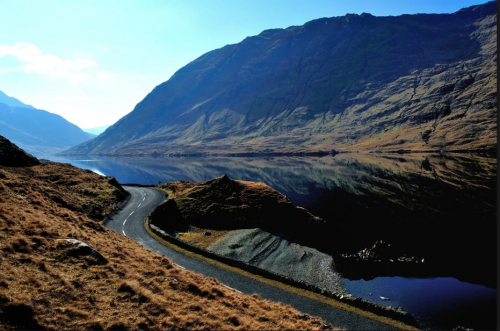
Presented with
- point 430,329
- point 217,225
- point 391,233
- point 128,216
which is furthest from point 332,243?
point 128,216

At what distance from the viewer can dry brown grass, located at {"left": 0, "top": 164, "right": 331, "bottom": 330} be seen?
579 inches

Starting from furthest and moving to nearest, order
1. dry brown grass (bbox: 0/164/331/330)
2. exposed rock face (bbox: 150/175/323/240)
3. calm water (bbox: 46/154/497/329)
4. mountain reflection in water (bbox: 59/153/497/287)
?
exposed rock face (bbox: 150/175/323/240)
mountain reflection in water (bbox: 59/153/497/287)
calm water (bbox: 46/154/497/329)
dry brown grass (bbox: 0/164/331/330)

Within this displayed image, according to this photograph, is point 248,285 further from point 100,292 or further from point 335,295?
point 100,292

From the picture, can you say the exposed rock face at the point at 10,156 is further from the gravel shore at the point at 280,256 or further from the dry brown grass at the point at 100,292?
the gravel shore at the point at 280,256

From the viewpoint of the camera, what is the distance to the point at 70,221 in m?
31.0

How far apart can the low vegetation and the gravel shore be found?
707 inches

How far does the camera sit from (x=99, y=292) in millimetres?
17781

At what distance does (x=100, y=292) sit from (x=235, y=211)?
134 feet

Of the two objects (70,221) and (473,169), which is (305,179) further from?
(70,221)

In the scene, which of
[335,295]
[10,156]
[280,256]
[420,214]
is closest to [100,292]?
[335,295]

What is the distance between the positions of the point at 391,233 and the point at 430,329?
106 ft

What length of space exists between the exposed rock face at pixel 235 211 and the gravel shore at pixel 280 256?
3809 mm

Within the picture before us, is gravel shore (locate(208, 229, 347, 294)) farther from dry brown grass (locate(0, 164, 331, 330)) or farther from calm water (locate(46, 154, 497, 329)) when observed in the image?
dry brown grass (locate(0, 164, 331, 330))

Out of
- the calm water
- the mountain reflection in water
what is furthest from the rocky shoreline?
the mountain reflection in water
